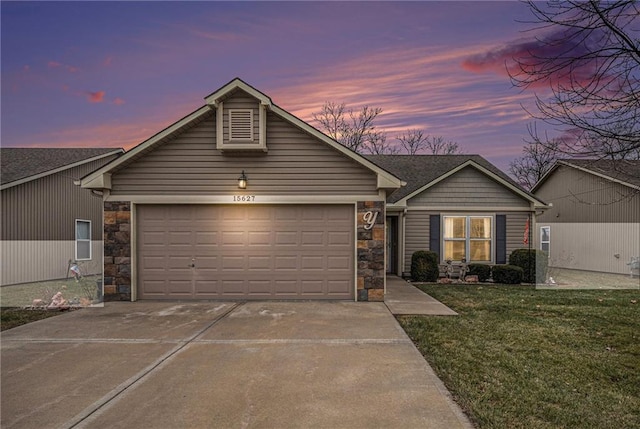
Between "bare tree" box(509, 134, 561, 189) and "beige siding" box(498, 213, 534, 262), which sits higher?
"bare tree" box(509, 134, 561, 189)

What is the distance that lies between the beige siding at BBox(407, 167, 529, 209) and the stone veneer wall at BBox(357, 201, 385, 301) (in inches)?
223

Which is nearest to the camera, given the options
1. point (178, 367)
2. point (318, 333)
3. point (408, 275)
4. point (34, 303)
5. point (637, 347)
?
point (178, 367)

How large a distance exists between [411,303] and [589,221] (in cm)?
1356

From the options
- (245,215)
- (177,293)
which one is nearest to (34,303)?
(177,293)

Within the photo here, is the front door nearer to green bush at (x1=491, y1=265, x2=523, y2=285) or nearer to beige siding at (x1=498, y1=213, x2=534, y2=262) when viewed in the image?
green bush at (x1=491, y1=265, x2=523, y2=285)

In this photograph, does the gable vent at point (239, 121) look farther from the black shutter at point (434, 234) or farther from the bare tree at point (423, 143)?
the bare tree at point (423, 143)

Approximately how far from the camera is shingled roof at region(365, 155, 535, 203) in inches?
599

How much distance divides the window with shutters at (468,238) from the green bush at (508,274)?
883mm

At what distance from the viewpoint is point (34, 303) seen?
866 cm

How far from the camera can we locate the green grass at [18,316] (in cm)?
713

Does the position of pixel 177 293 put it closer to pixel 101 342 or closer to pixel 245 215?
pixel 245 215

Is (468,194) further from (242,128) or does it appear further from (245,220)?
(242,128)

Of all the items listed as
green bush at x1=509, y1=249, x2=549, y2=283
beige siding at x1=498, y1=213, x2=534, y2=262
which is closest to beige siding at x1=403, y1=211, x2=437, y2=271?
beige siding at x1=498, y1=213, x2=534, y2=262

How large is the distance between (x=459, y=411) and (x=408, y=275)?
10509 mm
